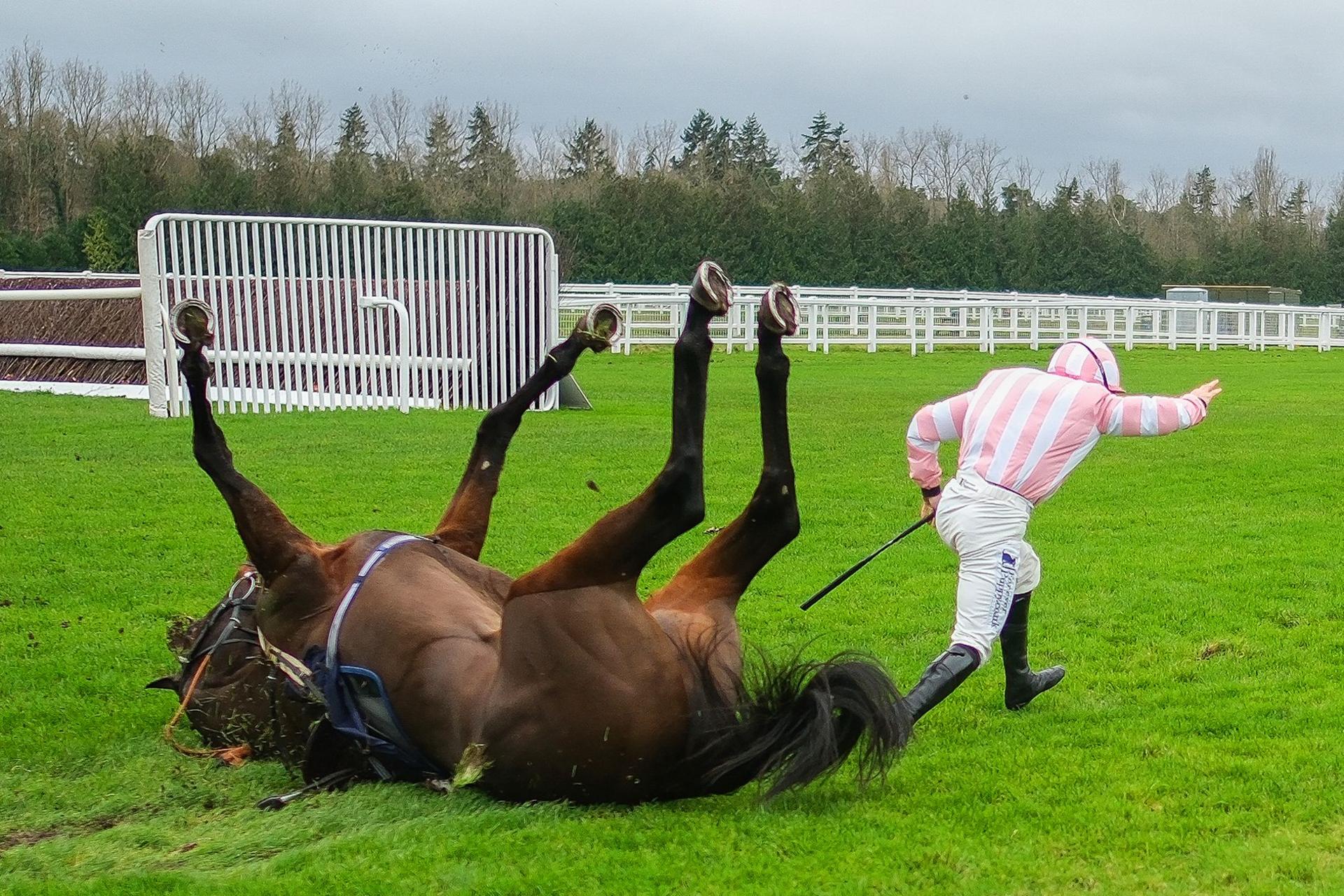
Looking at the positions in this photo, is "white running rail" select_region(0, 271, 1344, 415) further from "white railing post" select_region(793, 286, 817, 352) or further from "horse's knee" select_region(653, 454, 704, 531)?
"white railing post" select_region(793, 286, 817, 352)

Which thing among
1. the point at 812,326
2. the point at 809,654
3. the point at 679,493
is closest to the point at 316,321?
the point at 809,654

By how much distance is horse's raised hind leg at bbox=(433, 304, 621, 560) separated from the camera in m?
4.73

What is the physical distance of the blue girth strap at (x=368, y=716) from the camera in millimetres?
3812

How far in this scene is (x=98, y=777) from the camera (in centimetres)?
411

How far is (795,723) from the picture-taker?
362 cm

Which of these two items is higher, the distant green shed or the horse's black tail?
the distant green shed

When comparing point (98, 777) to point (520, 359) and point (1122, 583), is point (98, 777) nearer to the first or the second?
point (1122, 583)

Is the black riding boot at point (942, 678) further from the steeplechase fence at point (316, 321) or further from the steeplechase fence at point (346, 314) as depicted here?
the steeplechase fence at point (346, 314)

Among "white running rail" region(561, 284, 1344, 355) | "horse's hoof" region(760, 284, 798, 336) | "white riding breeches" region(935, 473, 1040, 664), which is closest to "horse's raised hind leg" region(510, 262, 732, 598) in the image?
"horse's hoof" region(760, 284, 798, 336)

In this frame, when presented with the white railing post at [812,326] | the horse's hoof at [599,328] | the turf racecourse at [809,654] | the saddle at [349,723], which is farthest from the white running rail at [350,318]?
the white railing post at [812,326]

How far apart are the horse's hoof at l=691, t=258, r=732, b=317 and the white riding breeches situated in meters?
1.14

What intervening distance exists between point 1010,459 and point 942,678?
0.73 m

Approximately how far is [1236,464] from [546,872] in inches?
364

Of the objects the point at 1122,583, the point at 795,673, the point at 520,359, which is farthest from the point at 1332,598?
the point at 520,359
